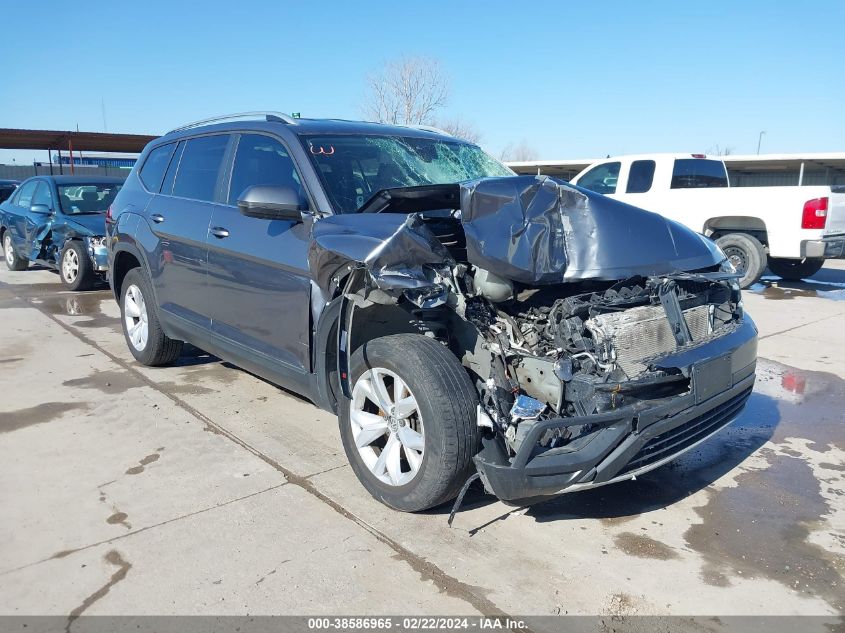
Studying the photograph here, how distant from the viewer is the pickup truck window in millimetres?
10773

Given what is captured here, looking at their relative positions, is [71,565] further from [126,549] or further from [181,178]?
[181,178]

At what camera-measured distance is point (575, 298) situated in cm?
309

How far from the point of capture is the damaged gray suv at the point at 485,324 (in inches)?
113

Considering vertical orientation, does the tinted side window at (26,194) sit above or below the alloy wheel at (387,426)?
above

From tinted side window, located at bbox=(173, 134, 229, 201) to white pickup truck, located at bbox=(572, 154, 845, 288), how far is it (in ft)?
18.8

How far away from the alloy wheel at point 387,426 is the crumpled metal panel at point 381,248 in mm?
484

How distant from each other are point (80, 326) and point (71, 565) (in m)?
5.36

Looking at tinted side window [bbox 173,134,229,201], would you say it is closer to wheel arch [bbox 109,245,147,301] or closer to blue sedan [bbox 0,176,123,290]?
wheel arch [bbox 109,245,147,301]

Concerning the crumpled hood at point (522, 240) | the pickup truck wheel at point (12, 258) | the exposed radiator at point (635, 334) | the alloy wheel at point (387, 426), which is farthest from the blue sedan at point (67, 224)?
the exposed radiator at point (635, 334)

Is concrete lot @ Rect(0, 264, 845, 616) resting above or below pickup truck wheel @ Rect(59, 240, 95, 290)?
below

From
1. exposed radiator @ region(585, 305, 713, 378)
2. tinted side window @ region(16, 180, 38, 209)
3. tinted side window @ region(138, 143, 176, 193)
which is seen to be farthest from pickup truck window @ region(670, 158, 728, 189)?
→ tinted side window @ region(16, 180, 38, 209)

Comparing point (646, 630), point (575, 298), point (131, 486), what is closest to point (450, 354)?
point (575, 298)

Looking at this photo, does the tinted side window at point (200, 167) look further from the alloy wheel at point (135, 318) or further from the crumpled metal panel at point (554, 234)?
the crumpled metal panel at point (554, 234)

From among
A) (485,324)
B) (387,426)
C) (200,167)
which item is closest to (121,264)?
(200,167)
